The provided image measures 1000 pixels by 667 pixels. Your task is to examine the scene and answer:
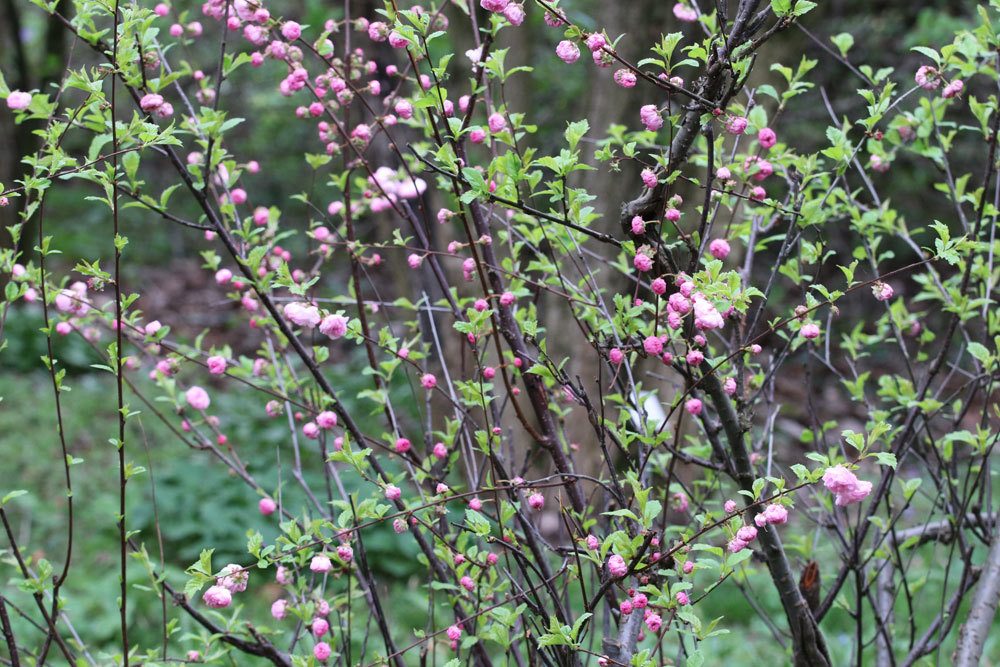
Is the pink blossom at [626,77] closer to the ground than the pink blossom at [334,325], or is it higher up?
higher up

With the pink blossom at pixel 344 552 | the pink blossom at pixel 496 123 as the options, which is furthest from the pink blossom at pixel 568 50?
the pink blossom at pixel 344 552

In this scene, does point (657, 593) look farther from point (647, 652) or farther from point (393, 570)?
point (393, 570)

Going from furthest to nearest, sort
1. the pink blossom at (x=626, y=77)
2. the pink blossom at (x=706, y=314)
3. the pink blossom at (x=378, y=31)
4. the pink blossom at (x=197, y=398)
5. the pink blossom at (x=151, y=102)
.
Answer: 1. the pink blossom at (x=197, y=398)
2. the pink blossom at (x=378, y=31)
3. the pink blossom at (x=151, y=102)
4. the pink blossom at (x=626, y=77)
5. the pink blossom at (x=706, y=314)

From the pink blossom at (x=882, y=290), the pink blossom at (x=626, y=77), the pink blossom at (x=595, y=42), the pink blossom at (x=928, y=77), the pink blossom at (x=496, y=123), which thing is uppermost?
the pink blossom at (x=928, y=77)

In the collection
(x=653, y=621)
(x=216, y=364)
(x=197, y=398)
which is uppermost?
(x=653, y=621)

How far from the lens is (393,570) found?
388 cm

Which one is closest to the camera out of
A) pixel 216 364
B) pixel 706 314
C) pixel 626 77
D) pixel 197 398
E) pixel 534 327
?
pixel 706 314

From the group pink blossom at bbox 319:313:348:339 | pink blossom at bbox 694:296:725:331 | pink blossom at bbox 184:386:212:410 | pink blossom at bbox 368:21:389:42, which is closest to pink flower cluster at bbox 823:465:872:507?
pink blossom at bbox 694:296:725:331

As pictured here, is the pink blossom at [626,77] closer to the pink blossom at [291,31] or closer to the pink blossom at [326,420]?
the pink blossom at [291,31]

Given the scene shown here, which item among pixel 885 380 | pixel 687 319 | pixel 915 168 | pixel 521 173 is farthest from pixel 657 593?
pixel 915 168

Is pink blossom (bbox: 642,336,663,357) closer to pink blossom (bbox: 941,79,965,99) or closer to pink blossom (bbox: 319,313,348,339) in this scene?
pink blossom (bbox: 319,313,348,339)

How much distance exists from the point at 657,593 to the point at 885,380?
97 centimetres

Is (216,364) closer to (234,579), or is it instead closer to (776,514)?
(234,579)

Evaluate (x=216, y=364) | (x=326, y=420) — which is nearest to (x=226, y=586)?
(x=326, y=420)
